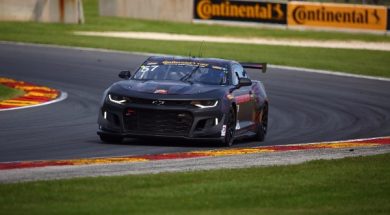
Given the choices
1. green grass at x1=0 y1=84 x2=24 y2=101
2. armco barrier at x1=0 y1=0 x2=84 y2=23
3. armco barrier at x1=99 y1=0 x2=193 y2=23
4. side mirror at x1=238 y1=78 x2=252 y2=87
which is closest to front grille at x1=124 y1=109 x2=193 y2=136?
side mirror at x1=238 y1=78 x2=252 y2=87

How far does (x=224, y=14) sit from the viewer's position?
50938 mm

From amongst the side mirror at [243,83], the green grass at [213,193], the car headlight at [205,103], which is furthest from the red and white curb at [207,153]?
the green grass at [213,193]

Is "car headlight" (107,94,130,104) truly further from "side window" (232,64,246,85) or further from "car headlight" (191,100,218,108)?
"side window" (232,64,246,85)

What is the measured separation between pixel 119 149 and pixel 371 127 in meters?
6.60

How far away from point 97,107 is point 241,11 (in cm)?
2913

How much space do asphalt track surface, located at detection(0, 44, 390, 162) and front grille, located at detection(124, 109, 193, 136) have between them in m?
0.23

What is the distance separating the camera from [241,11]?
5084cm

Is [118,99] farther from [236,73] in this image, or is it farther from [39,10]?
[39,10]

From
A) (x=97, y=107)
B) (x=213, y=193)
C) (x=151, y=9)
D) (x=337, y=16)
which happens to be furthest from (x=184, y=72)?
(x=151, y=9)

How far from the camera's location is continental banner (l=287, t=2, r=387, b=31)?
47.7m

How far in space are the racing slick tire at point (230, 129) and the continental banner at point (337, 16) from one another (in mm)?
30855

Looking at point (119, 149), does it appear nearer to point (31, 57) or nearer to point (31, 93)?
point (31, 93)

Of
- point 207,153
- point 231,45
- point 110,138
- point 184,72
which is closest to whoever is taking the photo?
point 207,153

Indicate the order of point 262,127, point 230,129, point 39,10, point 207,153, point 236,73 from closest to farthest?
point 207,153 < point 230,129 < point 236,73 < point 262,127 < point 39,10
